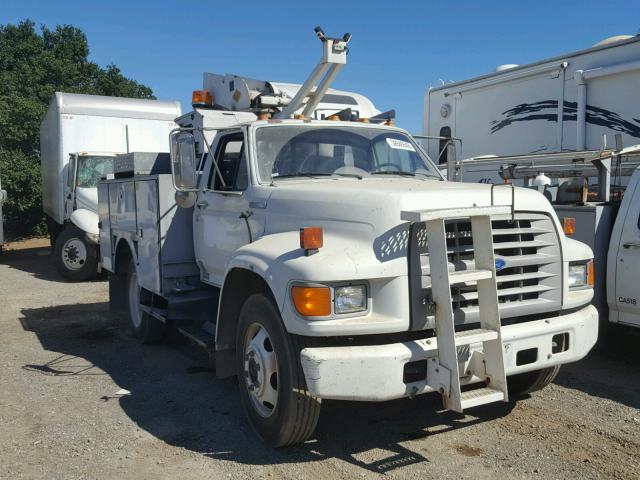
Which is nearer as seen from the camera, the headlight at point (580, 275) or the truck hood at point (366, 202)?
the truck hood at point (366, 202)

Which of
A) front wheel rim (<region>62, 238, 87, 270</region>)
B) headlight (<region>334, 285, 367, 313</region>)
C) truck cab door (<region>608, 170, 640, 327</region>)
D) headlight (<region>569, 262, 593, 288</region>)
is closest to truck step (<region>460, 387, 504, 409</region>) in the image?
headlight (<region>334, 285, 367, 313</region>)

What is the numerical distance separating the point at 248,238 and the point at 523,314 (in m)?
2.05

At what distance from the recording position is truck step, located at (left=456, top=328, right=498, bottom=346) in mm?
3608

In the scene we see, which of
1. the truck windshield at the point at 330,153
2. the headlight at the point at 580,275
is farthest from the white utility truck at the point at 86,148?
the headlight at the point at 580,275

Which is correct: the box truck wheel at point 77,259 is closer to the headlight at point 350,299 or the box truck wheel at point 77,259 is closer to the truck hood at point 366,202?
the truck hood at point 366,202

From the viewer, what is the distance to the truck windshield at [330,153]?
5.03m

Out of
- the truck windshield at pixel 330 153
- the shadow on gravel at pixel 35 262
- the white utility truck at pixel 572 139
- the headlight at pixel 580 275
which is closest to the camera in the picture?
the headlight at pixel 580 275

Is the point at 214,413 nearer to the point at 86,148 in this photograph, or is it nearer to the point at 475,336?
the point at 475,336

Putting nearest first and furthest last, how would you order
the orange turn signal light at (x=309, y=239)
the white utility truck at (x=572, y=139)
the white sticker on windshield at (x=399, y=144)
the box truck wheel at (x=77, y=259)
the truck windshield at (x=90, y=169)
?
the orange turn signal light at (x=309, y=239) → the white sticker on windshield at (x=399, y=144) → the white utility truck at (x=572, y=139) → the box truck wheel at (x=77, y=259) → the truck windshield at (x=90, y=169)

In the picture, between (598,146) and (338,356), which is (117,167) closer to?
(338,356)

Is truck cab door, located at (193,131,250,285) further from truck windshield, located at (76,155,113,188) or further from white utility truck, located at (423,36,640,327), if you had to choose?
truck windshield, located at (76,155,113,188)

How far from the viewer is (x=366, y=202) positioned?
396 centimetres

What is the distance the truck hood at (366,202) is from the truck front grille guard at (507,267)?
0.44 feet

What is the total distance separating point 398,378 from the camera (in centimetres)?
360
